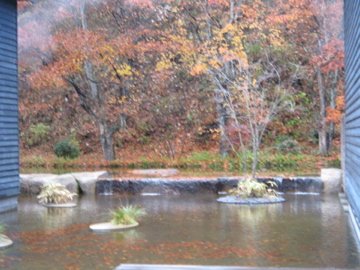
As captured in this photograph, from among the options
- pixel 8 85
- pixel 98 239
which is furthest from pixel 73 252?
pixel 8 85

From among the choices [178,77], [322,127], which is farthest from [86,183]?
[322,127]

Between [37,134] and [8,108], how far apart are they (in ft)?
39.6

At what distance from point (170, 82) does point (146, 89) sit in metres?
1.06

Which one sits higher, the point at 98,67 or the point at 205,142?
the point at 98,67

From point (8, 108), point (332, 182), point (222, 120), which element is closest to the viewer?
point (8, 108)

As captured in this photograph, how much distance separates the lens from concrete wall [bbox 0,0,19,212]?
11.6 metres

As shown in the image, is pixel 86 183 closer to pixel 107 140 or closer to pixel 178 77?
pixel 107 140

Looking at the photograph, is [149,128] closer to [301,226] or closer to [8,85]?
Result: [8,85]

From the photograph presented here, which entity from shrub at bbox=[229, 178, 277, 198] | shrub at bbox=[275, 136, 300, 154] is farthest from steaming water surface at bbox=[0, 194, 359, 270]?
shrub at bbox=[275, 136, 300, 154]

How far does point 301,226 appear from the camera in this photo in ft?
31.6

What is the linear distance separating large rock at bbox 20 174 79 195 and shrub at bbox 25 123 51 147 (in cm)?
803

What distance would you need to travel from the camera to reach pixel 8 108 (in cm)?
1191

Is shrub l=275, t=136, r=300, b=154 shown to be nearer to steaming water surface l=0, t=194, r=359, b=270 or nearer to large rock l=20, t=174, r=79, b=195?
steaming water surface l=0, t=194, r=359, b=270

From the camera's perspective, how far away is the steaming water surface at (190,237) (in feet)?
23.1
